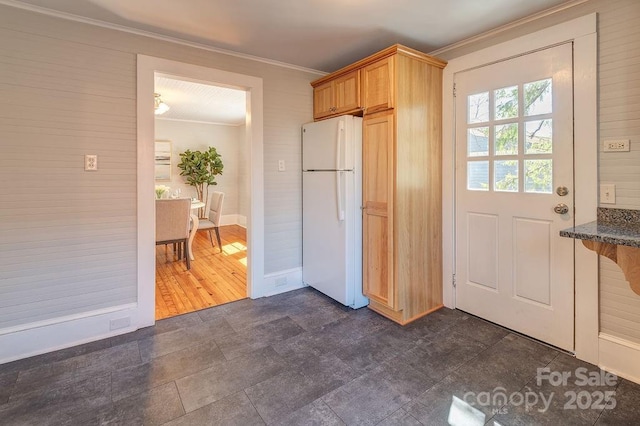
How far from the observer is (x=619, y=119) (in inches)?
72.9

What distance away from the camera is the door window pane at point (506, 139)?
2295mm

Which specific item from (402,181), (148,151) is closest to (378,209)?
(402,181)

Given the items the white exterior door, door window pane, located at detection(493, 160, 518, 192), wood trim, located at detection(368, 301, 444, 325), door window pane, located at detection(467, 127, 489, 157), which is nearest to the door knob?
the white exterior door

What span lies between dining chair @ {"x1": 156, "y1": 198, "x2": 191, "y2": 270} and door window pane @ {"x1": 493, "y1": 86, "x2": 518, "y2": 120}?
3.49 metres

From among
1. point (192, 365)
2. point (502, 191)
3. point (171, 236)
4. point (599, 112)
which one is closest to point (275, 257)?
point (192, 365)

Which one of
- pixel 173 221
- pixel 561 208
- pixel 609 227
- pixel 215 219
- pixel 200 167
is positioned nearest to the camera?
pixel 609 227

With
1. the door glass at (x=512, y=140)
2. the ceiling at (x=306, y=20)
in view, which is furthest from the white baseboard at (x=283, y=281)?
the ceiling at (x=306, y=20)

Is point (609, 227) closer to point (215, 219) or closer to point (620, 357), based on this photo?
point (620, 357)

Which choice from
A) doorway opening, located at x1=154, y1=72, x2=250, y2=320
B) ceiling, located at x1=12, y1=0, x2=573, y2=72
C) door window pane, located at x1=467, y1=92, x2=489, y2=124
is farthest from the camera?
doorway opening, located at x1=154, y1=72, x2=250, y2=320

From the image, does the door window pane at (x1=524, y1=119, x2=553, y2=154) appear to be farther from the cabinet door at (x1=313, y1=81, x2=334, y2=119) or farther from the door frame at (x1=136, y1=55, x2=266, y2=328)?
the door frame at (x1=136, y1=55, x2=266, y2=328)

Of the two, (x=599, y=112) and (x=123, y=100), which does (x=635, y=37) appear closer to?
(x=599, y=112)

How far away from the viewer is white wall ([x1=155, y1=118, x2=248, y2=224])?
6.67m

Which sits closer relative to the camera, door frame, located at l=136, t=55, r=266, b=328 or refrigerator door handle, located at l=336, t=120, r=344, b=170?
door frame, located at l=136, t=55, r=266, b=328

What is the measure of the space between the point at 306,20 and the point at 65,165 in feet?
6.46
